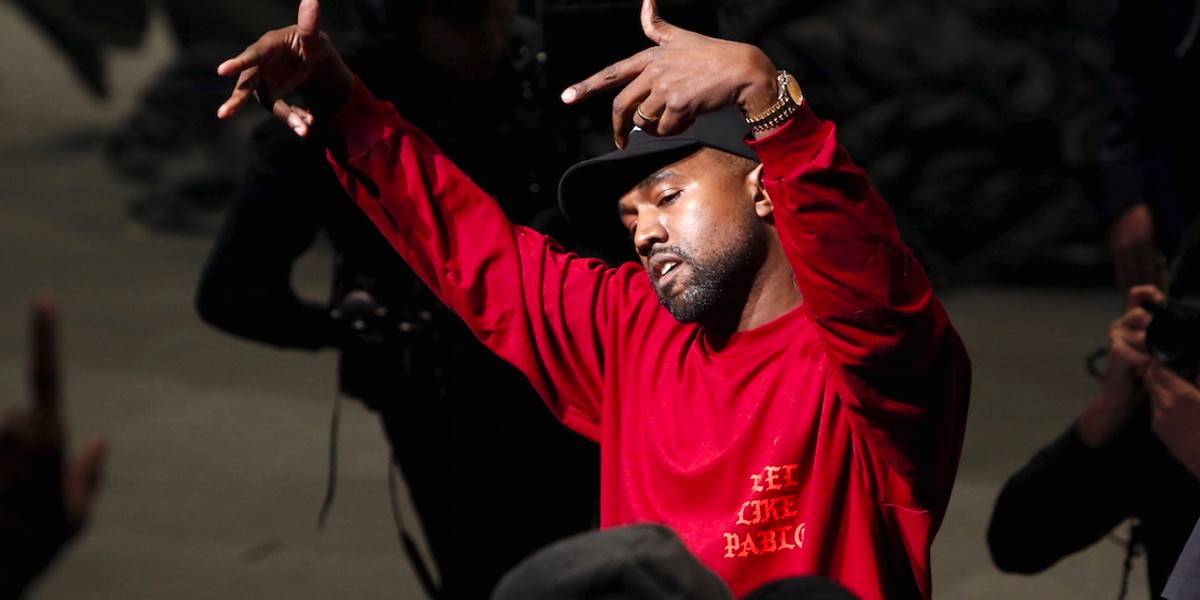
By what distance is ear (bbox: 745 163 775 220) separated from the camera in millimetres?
1674

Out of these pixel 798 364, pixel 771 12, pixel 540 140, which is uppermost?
pixel 798 364

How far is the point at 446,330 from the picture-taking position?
2.41m

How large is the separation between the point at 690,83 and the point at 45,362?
0.62 meters

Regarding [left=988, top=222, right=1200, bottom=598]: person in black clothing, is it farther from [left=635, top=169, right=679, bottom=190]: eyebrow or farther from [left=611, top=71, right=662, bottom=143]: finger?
[left=611, top=71, right=662, bottom=143]: finger

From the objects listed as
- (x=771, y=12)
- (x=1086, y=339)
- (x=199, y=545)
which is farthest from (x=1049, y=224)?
(x=199, y=545)

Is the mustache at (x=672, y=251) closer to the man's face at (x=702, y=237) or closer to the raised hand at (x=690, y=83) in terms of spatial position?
the man's face at (x=702, y=237)

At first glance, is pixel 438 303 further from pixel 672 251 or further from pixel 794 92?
pixel 794 92

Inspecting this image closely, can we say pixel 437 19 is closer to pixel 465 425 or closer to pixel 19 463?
pixel 465 425

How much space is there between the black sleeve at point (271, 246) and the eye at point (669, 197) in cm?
79

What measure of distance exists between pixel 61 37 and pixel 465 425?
4.77 m

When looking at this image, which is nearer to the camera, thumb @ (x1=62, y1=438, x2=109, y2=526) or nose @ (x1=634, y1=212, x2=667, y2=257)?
thumb @ (x1=62, y1=438, x2=109, y2=526)

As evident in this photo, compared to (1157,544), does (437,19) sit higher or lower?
higher

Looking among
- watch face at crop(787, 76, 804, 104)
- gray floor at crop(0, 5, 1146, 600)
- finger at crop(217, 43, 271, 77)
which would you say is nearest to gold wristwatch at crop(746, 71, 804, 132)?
watch face at crop(787, 76, 804, 104)

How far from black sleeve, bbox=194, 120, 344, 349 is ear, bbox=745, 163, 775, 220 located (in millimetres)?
863
